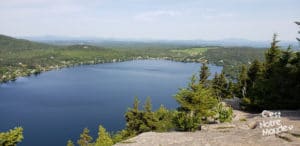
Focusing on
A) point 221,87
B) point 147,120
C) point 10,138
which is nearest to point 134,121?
point 147,120

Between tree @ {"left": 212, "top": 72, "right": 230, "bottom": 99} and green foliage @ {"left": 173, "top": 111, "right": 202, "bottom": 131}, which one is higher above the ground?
green foliage @ {"left": 173, "top": 111, "right": 202, "bottom": 131}

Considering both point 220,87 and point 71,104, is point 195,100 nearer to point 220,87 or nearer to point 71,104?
point 220,87

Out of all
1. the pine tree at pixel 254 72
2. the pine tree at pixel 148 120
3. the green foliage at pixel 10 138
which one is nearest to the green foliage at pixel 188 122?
the green foliage at pixel 10 138

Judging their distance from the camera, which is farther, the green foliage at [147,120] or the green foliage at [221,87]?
the green foliage at [221,87]

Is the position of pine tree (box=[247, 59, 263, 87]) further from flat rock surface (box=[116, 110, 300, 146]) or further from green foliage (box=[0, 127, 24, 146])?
green foliage (box=[0, 127, 24, 146])

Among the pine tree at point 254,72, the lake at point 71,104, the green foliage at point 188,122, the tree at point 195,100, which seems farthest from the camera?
the lake at point 71,104

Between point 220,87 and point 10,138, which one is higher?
point 10,138

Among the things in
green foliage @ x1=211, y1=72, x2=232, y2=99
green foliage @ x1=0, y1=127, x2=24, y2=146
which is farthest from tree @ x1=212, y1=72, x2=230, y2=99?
green foliage @ x1=0, y1=127, x2=24, y2=146

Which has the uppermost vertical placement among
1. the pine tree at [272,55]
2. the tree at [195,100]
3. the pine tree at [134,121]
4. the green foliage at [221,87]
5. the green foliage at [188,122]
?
the pine tree at [272,55]

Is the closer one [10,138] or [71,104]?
[10,138]

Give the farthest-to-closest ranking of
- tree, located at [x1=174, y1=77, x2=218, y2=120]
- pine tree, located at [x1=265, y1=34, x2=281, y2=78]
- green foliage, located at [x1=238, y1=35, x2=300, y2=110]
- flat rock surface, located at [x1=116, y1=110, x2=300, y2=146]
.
A: pine tree, located at [x1=265, y1=34, x2=281, y2=78]
green foliage, located at [x1=238, y1=35, x2=300, y2=110]
tree, located at [x1=174, y1=77, x2=218, y2=120]
flat rock surface, located at [x1=116, y1=110, x2=300, y2=146]

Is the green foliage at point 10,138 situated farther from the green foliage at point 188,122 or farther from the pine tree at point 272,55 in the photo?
the pine tree at point 272,55

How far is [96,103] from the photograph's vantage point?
124312mm

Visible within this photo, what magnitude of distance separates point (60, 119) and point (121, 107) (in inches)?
963
